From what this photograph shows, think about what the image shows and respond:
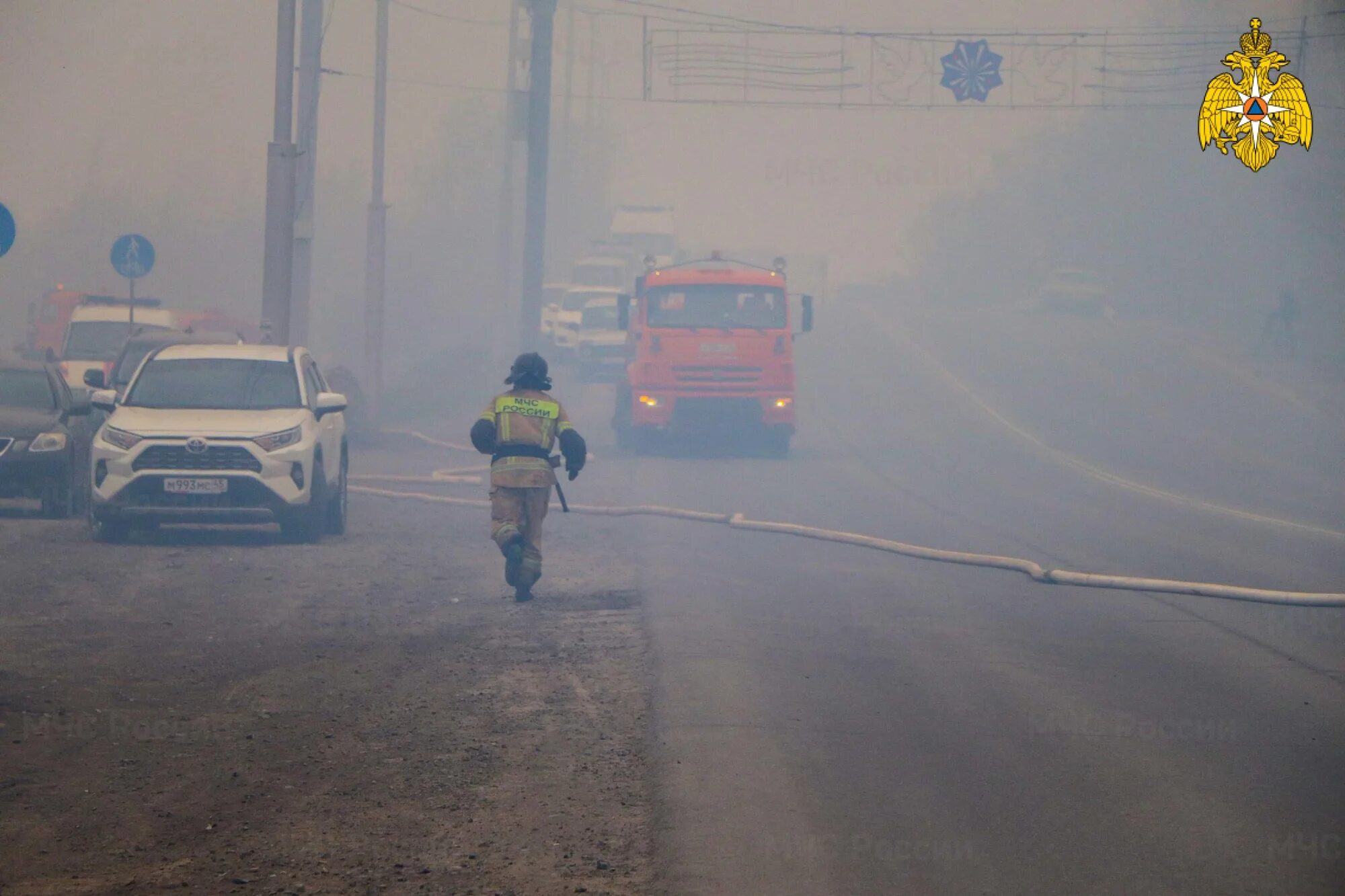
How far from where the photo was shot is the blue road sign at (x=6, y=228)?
14.5 meters

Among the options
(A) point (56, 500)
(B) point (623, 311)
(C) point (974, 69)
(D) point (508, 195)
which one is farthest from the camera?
(D) point (508, 195)

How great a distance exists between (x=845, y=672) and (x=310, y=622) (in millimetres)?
3726

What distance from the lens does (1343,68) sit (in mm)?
34344

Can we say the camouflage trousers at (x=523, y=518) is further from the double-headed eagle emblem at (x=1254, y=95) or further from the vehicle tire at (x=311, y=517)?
the double-headed eagle emblem at (x=1254, y=95)

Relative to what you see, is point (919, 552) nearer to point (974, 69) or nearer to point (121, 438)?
point (121, 438)

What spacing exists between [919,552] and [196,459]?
653 cm

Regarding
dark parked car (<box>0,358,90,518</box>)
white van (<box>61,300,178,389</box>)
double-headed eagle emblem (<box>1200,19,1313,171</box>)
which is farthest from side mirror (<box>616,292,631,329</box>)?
double-headed eagle emblem (<box>1200,19,1313,171</box>)

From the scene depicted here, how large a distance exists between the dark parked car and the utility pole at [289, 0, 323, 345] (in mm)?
6207

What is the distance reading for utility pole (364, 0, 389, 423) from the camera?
2923 centimetres

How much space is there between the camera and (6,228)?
14625mm

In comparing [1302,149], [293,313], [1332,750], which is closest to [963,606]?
[1332,750]

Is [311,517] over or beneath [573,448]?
beneath

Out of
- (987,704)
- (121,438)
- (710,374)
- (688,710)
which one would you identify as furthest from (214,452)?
(710,374)

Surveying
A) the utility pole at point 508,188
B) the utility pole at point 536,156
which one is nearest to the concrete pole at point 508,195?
the utility pole at point 508,188
